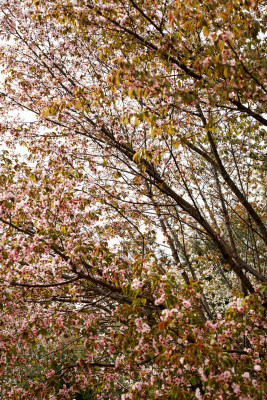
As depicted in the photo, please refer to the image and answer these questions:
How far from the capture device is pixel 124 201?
452 cm

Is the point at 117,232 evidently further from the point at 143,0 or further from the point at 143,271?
the point at 143,0

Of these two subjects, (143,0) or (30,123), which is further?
(30,123)

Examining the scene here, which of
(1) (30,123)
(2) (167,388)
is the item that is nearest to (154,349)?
(2) (167,388)

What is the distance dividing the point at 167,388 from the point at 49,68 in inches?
238

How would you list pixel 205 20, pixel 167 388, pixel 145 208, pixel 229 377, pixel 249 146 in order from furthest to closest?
pixel 249 146
pixel 145 208
pixel 167 388
pixel 205 20
pixel 229 377

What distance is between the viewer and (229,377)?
94.1 inches

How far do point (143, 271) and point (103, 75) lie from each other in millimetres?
4492

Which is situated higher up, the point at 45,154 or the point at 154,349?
the point at 45,154

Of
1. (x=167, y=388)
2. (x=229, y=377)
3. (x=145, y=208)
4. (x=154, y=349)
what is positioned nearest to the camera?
(x=229, y=377)

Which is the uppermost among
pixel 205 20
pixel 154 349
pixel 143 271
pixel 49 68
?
pixel 49 68

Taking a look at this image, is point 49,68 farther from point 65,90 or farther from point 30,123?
point 30,123

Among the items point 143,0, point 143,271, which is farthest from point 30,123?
point 143,271

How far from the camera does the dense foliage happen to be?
9.10ft

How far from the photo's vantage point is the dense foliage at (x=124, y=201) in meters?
2.77
